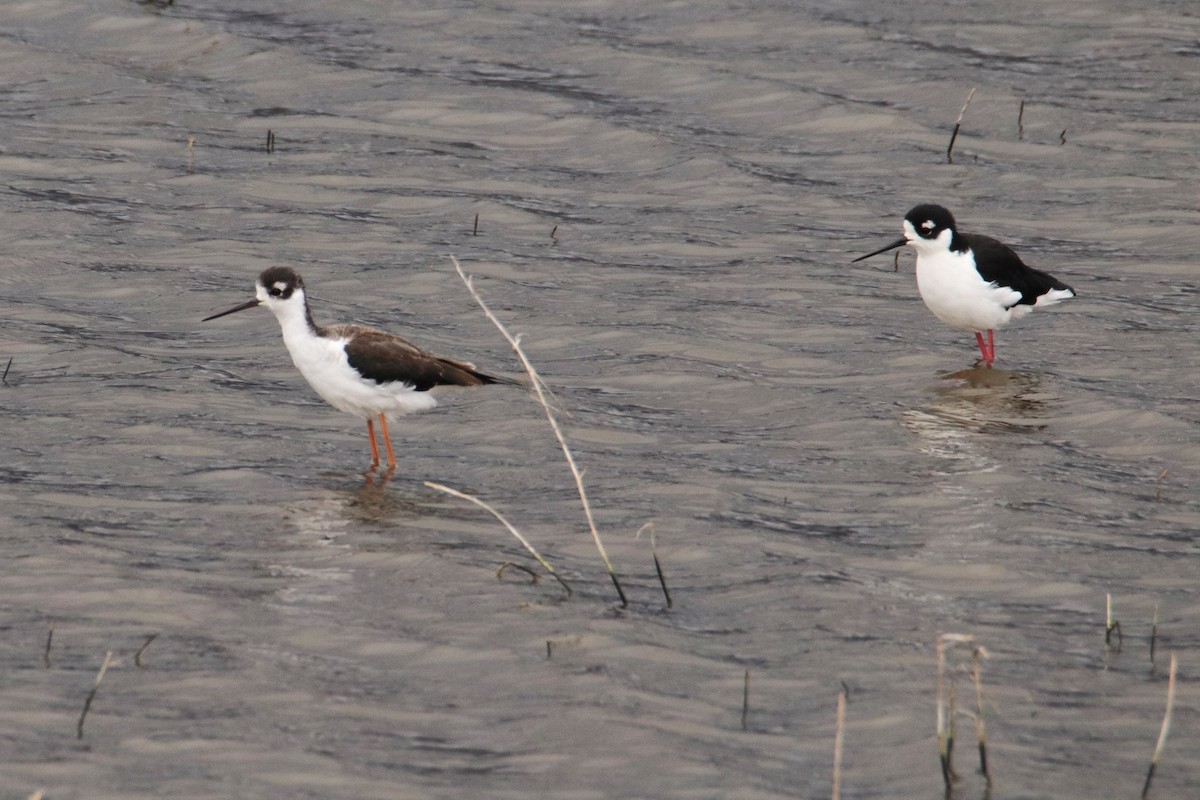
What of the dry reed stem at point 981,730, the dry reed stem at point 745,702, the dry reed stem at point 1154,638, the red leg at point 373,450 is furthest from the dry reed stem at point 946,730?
the red leg at point 373,450

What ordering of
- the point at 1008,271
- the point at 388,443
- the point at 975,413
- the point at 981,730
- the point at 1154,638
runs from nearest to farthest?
the point at 981,730 → the point at 1154,638 → the point at 388,443 → the point at 975,413 → the point at 1008,271

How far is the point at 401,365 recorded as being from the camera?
1030 centimetres

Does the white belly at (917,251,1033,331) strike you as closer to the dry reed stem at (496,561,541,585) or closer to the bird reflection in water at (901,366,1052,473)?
the bird reflection in water at (901,366,1052,473)

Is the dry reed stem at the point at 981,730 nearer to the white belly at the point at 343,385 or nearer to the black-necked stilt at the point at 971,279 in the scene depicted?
the white belly at the point at 343,385

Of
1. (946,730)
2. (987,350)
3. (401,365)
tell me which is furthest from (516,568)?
(987,350)

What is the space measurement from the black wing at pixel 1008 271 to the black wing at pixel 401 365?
385 cm

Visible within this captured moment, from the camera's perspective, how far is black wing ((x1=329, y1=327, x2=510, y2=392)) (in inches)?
403

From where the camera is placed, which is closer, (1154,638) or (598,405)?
(1154,638)

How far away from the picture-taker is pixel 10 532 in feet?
29.3

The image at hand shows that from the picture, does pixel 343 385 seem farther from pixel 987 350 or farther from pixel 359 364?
pixel 987 350

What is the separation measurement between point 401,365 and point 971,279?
14.4 ft

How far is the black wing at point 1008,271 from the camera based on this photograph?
12.2 metres

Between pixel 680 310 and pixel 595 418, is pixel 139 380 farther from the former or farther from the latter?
pixel 680 310

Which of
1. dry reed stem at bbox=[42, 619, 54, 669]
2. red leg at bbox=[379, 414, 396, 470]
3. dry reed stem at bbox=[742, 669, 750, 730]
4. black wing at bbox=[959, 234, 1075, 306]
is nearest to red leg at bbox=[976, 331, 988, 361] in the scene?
black wing at bbox=[959, 234, 1075, 306]
